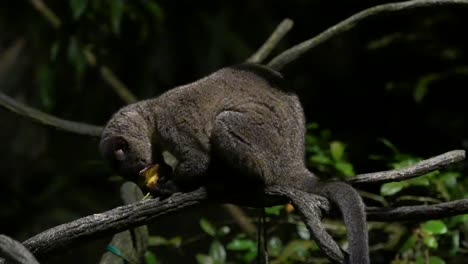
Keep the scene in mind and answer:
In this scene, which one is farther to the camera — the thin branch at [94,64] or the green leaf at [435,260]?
the thin branch at [94,64]

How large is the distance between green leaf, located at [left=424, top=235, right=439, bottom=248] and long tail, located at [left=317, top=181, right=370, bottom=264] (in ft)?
2.75

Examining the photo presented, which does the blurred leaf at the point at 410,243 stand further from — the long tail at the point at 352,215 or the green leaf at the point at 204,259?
the green leaf at the point at 204,259

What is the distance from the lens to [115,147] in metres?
4.53

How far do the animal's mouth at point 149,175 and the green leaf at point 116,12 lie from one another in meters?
1.90

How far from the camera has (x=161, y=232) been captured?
8.33 metres

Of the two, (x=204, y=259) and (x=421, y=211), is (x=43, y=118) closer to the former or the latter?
(x=204, y=259)

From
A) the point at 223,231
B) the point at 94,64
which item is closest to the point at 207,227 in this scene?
the point at 223,231

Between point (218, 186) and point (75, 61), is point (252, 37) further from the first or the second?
point (218, 186)

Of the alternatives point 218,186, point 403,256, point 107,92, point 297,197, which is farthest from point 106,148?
point 107,92

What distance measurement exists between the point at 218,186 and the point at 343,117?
3787 mm

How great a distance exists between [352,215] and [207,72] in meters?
4.05

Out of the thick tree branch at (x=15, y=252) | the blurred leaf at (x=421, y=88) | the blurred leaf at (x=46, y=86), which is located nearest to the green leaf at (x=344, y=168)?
the blurred leaf at (x=421, y=88)

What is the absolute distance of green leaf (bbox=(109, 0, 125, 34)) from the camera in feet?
20.5

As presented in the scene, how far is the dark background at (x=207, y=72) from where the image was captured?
23.7 ft
